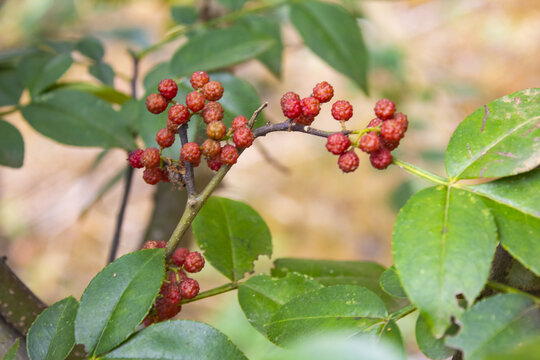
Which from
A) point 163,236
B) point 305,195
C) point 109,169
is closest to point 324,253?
point 305,195

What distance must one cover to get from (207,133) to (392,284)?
24 cm

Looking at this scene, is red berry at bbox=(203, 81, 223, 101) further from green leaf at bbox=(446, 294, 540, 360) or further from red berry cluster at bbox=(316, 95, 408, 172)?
green leaf at bbox=(446, 294, 540, 360)

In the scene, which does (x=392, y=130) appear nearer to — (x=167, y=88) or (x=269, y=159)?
(x=167, y=88)

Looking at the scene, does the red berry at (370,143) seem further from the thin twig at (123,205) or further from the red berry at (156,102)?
the thin twig at (123,205)

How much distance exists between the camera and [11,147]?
84 cm

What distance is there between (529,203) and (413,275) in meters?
0.14

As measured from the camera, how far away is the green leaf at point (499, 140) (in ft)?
1.66

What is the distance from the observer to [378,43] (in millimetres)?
2689

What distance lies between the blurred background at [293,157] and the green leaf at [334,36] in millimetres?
1168

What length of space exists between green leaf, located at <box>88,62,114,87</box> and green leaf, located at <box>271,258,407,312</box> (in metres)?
0.57

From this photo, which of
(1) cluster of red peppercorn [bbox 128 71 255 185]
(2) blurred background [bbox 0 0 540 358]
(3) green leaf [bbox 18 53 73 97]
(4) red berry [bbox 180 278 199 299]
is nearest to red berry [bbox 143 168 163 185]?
(1) cluster of red peppercorn [bbox 128 71 255 185]

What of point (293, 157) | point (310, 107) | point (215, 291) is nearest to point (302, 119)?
point (310, 107)

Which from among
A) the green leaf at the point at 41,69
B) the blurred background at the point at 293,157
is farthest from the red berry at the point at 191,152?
the blurred background at the point at 293,157

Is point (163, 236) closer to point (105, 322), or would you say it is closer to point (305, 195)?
point (105, 322)
